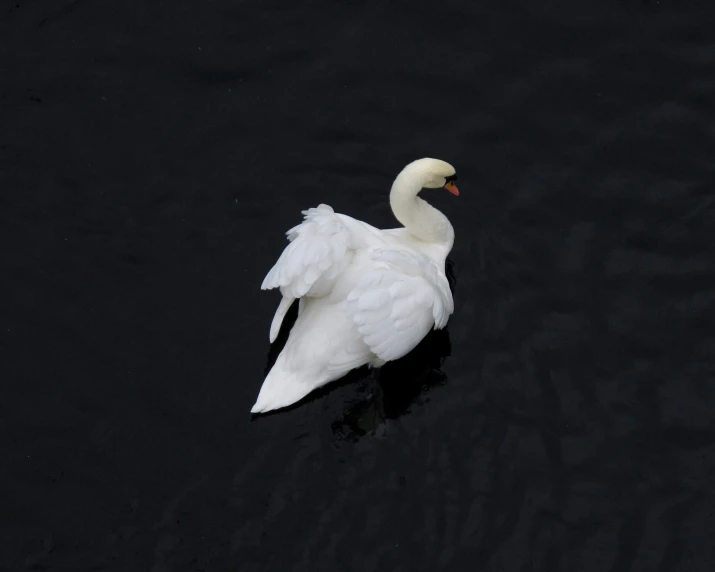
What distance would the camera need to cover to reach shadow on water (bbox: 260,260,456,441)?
13.0m

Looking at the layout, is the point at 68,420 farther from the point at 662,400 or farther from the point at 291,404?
the point at 662,400

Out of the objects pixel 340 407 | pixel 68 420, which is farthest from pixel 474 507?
pixel 68 420

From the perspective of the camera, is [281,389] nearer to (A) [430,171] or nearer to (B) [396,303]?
(B) [396,303]

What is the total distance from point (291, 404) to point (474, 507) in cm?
211

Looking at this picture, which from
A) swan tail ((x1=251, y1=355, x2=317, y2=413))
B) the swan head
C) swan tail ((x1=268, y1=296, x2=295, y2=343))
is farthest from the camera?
the swan head

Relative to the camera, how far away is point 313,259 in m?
12.8

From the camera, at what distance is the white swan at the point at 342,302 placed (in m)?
12.7

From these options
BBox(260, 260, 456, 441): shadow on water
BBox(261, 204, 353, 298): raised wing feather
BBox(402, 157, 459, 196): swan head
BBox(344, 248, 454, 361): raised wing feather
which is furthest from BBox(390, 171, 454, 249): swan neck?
BBox(260, 260, 456, 441): shadow on water

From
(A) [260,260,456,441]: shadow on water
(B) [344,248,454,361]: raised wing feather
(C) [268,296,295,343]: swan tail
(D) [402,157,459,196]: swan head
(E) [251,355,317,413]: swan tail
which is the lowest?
(A) [260,260,456,441]: shadow on water

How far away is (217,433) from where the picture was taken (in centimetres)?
1263

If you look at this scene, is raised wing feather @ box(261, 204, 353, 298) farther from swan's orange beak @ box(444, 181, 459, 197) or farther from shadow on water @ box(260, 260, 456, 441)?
swan's orange beak @ box(444, 181, 459, 197)

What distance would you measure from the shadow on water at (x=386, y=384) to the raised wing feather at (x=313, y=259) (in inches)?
37.6

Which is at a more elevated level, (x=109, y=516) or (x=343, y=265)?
(x=343, y=265)

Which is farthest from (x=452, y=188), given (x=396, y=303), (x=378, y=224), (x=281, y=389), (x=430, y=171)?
(x=281, y=389)
